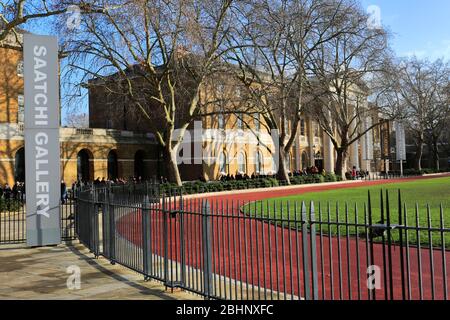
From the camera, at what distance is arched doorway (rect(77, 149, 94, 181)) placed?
46544mm

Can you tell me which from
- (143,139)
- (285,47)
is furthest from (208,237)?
(143,139)

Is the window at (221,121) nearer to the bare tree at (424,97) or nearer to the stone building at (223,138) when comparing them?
the stone building at (223,138)

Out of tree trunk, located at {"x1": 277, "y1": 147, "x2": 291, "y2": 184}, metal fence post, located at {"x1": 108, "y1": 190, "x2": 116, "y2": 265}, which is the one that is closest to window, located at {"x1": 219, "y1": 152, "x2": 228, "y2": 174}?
tree trunk, located at {"x1": 277, "y1": 147, "x2": 291, "y2": 184}

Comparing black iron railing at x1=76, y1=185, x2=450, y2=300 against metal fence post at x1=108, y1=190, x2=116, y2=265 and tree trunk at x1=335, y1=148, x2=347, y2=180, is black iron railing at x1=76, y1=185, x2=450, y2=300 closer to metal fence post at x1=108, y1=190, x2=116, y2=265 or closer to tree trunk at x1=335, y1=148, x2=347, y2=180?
metal fence post at x1=108, y1=190, x2=116, y2=265

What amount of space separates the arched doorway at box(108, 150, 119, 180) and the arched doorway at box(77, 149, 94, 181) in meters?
2.52

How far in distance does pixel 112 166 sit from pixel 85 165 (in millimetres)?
3197

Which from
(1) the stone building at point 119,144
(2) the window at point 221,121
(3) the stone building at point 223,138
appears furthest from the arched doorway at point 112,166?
(2) the window at point 221,121

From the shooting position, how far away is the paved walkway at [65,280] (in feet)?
24.9

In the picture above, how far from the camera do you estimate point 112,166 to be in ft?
162

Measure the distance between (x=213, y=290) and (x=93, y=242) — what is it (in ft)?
17.8

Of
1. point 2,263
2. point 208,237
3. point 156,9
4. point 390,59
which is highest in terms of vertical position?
point 390,59

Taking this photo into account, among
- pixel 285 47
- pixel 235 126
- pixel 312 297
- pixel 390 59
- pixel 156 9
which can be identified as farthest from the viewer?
pixel 235 126

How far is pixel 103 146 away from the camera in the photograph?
47719 millimetres
